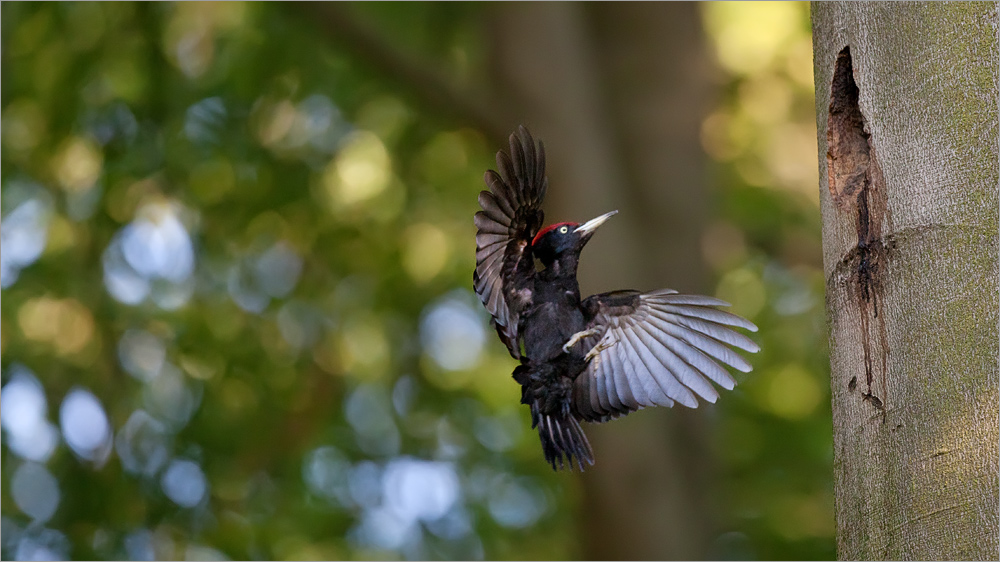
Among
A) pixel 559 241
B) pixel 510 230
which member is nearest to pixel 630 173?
pixel 559 241

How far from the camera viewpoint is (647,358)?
3152 millimetres

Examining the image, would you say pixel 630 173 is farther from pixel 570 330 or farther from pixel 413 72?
pixel 570 330

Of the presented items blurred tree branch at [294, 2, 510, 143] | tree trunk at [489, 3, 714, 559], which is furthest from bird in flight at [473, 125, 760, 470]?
blurred tree branch at [294, 2, 510, 143]

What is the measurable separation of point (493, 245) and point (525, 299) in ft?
0.74

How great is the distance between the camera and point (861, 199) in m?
2.34

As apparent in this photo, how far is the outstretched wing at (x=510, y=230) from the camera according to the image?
111 inches

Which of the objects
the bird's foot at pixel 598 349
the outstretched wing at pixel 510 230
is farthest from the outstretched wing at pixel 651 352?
the outstretched wing at pixel 510 230

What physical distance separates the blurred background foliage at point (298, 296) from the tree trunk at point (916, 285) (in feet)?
17.9

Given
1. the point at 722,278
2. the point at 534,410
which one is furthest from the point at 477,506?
the point at 534,410

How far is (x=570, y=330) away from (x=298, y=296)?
5850 millimetres

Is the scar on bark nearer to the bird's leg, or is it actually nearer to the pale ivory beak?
the pale ivory beak

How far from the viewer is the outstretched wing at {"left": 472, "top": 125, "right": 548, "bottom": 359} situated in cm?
281

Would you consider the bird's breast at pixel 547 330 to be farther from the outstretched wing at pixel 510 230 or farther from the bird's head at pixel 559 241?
the bird's head at pixel 559 241

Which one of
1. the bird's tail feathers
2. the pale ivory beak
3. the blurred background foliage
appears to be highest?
the blurred background foliage
